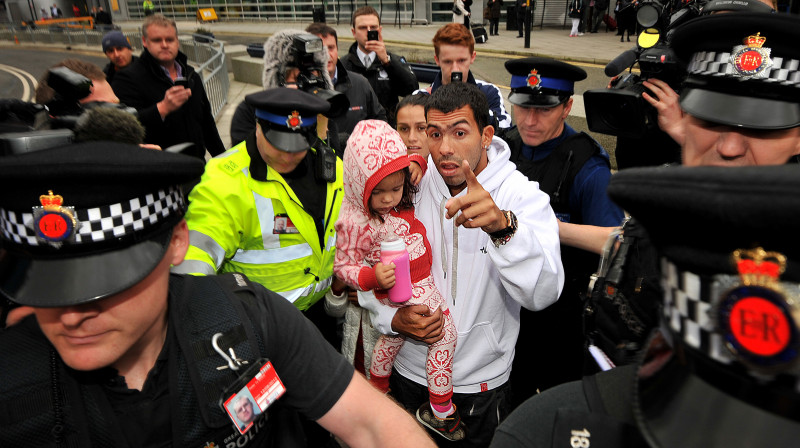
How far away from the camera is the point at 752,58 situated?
1.71 meters

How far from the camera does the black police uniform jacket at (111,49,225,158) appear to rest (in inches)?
189

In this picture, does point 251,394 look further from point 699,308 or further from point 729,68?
point 729,68

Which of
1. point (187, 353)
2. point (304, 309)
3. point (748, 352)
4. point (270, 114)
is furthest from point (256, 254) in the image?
point (748, 352)

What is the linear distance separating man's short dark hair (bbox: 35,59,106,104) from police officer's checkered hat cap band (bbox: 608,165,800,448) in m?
3.38

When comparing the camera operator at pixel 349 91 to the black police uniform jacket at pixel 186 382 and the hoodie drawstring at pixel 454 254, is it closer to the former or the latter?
the hoodie drawstring at pixel 454 254

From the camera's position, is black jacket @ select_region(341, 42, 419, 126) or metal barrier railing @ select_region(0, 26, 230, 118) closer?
black jacket @ select_region(341, 42, 419, 126)

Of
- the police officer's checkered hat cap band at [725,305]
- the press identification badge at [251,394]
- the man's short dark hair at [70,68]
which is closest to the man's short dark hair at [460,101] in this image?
the press identification badge at [251,394]

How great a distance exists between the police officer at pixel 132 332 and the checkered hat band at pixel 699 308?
0.98 meters

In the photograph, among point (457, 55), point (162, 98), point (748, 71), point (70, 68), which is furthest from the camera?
point (162, 98)

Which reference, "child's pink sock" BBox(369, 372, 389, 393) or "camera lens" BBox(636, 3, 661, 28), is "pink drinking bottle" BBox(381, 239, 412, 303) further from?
"camera lens" BBox(636, 3, 661, 28)

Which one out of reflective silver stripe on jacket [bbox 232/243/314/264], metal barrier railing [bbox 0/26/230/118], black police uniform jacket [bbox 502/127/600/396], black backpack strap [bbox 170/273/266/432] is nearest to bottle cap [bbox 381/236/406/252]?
reflective silver stripe on jacket [bbox 232/243/314/264]

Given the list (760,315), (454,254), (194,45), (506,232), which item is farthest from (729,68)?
(194,45)

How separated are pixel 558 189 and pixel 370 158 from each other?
115cm

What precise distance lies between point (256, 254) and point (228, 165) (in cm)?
48
